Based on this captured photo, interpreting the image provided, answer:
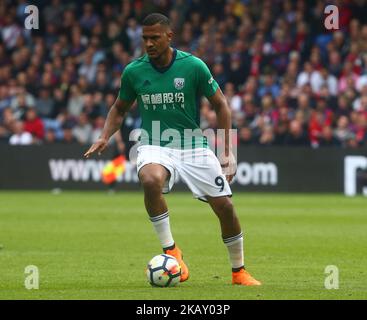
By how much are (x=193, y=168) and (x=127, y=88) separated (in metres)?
1.02

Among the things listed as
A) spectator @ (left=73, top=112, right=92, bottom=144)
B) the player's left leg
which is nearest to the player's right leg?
the player's left leg

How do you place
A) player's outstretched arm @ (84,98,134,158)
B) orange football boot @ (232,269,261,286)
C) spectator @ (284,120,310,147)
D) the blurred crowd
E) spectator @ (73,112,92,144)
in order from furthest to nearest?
spectator @ (73,112,92,144) → the blurred crowd → spectator @ (284,120,310,147) → player's outstretched arm @ (84,98,134,158) → orange football boot @ (232,269,261,286)

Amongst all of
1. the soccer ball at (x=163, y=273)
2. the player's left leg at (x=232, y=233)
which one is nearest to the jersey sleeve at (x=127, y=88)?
the player's left leg at (x=232, y=233)

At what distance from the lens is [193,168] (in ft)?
31.9

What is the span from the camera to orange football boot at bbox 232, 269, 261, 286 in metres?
9.55

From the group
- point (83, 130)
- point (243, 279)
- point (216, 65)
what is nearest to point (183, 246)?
point (243, 279)

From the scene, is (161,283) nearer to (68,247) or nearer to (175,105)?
(175,105)

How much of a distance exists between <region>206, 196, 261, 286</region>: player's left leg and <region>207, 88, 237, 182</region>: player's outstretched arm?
25cm

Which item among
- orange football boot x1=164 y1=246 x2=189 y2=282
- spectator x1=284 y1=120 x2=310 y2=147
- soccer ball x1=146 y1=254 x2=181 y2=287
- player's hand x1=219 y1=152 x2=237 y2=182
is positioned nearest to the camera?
soccer ball x1=146 y1=254 x2=181 y2=287

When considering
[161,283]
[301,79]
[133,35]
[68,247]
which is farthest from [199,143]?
[133,35]

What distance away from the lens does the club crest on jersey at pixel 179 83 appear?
9758mm

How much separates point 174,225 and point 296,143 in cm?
873

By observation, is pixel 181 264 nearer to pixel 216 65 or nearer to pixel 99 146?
pixel 99 146

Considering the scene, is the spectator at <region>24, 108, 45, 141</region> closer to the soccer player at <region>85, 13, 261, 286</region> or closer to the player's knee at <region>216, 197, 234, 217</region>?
the soccer player at <region>85, 13, 261, 286</region>
